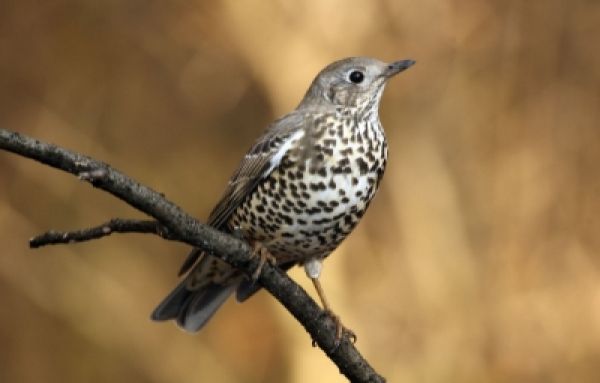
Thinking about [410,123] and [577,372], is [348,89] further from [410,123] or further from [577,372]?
[577,372]

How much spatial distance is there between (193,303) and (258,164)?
43 centimetres

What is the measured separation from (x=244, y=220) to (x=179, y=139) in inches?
104

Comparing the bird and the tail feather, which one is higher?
the bird

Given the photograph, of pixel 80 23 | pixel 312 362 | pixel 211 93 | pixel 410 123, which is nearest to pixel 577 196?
pixel 410 123

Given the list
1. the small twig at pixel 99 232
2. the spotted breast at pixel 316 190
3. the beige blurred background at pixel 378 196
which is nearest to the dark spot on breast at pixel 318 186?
the spotted breast at pixel 316 190

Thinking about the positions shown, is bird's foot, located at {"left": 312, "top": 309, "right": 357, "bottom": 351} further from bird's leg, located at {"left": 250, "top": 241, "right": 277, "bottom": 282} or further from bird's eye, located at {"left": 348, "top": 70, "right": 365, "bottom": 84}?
bird's eye, located at {"left": 348, "top": 70, "right": 365, "bottom": 84}

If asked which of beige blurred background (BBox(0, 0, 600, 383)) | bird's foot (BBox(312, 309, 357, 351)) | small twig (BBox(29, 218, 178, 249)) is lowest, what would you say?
small twig (BBox(29, 218, 178, 249))

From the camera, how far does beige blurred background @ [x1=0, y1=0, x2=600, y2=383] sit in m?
4.24

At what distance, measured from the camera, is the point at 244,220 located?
6.74ft

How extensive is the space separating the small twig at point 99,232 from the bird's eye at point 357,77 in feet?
3.14

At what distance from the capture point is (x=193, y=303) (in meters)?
2.29

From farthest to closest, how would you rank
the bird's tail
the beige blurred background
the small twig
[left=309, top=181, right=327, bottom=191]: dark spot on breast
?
the beige blurred background, the bird's tail, [left=309, top=181, right=327, bottom=191]: dark spot on breast, the small twig

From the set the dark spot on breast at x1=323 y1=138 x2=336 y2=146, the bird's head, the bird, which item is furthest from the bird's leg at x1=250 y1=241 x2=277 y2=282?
the bird's head

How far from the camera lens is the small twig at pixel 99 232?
4.15 ft
